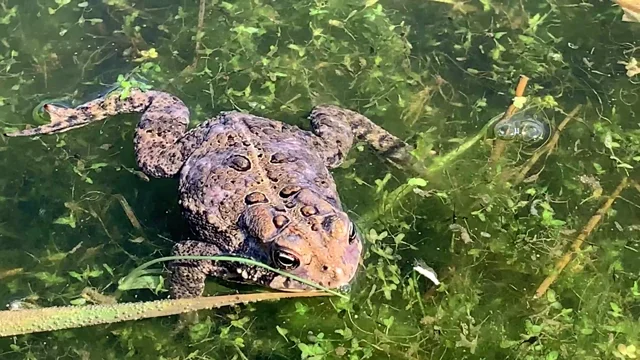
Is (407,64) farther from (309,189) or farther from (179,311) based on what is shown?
(179,311)

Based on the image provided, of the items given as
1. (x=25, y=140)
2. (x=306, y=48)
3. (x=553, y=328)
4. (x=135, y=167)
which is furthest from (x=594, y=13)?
(x=25, y=140)

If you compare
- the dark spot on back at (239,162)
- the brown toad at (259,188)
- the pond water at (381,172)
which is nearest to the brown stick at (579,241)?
the pond water at (381,172)

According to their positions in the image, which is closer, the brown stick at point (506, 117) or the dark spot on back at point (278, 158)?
the dark spot on back at point (278, 158)

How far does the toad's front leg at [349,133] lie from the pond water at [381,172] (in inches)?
4.6

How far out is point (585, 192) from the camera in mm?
4836

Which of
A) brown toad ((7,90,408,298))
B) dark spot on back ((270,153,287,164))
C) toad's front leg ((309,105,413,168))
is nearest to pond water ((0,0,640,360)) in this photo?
toad's front leg ((309,105,413,168))

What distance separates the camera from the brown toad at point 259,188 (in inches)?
149

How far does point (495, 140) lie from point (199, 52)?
256cm

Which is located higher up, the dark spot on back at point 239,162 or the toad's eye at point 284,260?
the dark spot on back at point 239,162

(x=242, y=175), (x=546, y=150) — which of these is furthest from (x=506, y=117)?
(x=242, y=175)

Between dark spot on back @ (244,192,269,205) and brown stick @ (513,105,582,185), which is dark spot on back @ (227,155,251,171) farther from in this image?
brown stick @ (513,105,582,185)

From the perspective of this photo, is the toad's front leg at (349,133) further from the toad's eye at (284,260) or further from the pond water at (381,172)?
the toad's eye at (284,260)

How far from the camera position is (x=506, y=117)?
527 centimetres

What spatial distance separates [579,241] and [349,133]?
170 centimetres
